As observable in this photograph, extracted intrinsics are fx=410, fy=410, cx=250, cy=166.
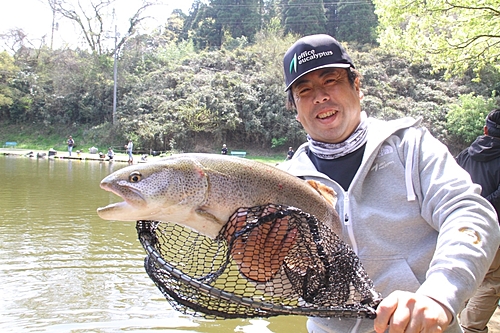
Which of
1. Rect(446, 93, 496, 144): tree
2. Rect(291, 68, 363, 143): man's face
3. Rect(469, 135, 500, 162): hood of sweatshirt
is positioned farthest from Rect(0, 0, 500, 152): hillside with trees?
Rect(291, 68, 363, 143): man's face

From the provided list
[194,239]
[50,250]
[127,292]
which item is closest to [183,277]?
[194,239]

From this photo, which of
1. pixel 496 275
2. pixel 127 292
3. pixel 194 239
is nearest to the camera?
pixel 194 239

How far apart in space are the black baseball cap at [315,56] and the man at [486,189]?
8.07 ft

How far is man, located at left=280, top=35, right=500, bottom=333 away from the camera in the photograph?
4.06 ft

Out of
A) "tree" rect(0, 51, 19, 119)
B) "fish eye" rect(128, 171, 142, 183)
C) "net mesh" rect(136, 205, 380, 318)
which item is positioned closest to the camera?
"net mesh" rect(136, 205, 380, 318)

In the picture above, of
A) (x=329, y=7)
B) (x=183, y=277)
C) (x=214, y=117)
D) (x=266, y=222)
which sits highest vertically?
(x=329, y=7)

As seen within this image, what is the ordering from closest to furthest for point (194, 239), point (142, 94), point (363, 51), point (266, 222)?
point (266, 222)
point (194, 239)
point (142, 94)
point (363, 51)

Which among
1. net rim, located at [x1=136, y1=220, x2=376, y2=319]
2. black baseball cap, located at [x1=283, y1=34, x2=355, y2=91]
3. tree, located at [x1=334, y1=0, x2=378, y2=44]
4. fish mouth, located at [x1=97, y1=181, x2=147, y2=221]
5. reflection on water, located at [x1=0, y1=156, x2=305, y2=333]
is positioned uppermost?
tree, located at [x1=334, y1=0, x2=378, y2=44]

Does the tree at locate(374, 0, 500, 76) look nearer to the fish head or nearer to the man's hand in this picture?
the fish head

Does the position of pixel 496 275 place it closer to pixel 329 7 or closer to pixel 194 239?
pixel 194 239

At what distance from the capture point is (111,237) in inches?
308

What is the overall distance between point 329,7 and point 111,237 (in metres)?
56.5

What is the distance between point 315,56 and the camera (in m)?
1.78

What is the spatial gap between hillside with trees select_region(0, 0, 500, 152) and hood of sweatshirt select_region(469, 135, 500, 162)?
2857cm
